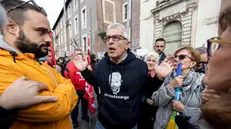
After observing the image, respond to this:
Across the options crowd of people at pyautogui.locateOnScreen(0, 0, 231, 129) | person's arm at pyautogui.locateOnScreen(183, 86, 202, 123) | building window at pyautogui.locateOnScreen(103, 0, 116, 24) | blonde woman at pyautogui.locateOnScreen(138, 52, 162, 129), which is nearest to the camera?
crowd of people at pyautogui.locateOnScreen(0, 0, 231, 129)

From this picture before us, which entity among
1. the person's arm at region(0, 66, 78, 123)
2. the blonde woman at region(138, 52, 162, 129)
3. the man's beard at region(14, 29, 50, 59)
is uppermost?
the man's beard at region(14, 29, 50, 59)

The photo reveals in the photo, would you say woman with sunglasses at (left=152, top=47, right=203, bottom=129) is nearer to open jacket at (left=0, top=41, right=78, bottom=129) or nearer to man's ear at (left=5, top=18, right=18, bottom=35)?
open jacket at (left=0, top=41, right=78, bottom=129)

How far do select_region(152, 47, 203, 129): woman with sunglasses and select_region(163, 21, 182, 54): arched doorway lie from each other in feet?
25.8

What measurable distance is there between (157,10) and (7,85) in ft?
35.2

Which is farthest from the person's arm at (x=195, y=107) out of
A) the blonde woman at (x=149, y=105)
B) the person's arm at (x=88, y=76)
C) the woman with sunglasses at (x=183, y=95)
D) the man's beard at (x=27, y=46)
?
the man's beard at (x=27, y=46)

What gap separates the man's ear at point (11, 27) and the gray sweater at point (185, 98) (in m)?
1.57

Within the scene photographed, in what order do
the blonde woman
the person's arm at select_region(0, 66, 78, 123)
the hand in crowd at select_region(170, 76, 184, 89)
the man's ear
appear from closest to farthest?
the person's arm at select_region(0, 66, 78, 123) → the man's ear → the hand in crowd at select_region(170, 76, 184, 89) → the blonde woman

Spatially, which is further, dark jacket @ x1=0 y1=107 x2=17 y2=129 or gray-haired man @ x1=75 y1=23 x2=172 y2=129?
gray-haired man @ x1=75 y1=23 x2=172 y2=129

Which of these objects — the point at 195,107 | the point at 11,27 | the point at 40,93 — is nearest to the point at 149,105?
the point at 195,107

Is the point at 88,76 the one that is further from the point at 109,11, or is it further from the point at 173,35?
the point at 109,11

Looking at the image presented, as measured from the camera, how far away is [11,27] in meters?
1.10

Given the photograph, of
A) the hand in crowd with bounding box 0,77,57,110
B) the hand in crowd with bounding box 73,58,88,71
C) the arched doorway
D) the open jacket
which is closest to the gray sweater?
the hand in crowd with bounding box 73,58,88,71

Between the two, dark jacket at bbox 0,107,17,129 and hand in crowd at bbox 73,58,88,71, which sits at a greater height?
hand in crowd at bbox 73,58,88,71

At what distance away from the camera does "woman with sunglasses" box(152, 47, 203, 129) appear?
5.60ft
